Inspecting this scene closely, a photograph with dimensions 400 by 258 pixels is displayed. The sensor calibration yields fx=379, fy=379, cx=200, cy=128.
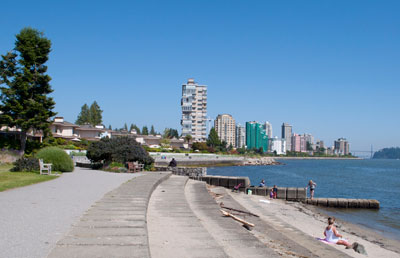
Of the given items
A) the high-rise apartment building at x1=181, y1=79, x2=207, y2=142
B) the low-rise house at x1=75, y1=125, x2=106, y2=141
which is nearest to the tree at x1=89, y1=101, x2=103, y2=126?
the low-rise house at x1=75, y1=125, x2=106, y2=141

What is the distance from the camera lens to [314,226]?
59.8 feet

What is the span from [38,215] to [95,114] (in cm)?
11641

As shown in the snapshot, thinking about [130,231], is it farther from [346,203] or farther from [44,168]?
[346,203]

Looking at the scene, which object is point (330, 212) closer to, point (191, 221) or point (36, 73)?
point (191, 221)

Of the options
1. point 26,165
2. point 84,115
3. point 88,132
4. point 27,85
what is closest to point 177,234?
point 26,165

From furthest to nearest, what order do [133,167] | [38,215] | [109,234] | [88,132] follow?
[88,132], [133,167], [38,215], [109,234]

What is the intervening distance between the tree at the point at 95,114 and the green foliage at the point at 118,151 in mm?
93383

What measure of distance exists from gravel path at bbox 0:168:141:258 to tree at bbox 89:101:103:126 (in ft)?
355

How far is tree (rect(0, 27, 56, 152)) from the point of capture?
4050 cm

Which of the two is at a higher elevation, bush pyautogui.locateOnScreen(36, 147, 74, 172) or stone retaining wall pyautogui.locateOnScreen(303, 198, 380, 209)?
bush pyautogui.locateOnScreen(36, 147, 74, 172)

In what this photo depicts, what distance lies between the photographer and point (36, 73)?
41.6 m

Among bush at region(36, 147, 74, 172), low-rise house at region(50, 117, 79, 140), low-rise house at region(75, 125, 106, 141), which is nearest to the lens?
bush at region(36, 147, 74, 172)

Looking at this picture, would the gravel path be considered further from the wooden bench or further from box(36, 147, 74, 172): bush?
the wooden bench

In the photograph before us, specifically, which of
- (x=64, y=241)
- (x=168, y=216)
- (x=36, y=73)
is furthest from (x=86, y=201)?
(x=36, y=73)
